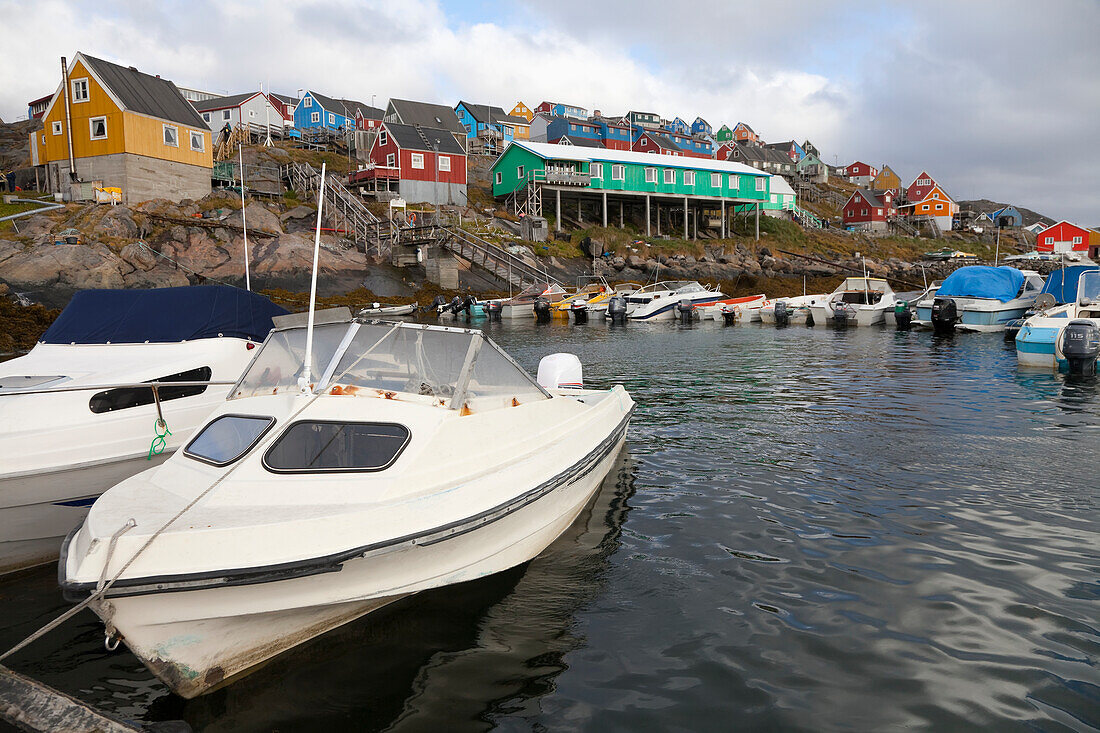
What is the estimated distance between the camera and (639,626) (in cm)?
559

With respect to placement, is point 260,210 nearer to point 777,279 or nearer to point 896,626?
point 777,279

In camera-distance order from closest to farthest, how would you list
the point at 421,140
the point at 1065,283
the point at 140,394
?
the point at 140,394 → the point at 1065,283 → the point at 421,140

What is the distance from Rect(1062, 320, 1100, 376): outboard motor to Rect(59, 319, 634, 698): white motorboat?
15516mm

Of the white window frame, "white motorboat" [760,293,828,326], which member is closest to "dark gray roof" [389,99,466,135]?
the white window frame

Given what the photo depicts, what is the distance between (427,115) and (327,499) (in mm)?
73153

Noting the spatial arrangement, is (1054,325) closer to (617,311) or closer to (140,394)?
(140,394)

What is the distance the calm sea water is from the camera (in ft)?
14.9

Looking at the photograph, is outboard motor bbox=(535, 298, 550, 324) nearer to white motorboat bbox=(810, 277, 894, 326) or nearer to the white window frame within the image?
white motorboat bbox=(810, 277, 894, 326)

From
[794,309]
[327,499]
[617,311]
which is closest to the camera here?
[327,499]

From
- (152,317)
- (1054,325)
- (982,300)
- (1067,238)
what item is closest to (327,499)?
(152,317)

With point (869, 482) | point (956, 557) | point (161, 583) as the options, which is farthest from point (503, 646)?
point (869, 482)

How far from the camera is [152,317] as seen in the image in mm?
9852

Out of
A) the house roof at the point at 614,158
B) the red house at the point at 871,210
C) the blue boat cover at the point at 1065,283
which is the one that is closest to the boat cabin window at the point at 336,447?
the blue boat cover at the point at 1065,283

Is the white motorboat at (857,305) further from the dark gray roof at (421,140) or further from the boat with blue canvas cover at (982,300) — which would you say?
the dark gray roof at (421,140)
